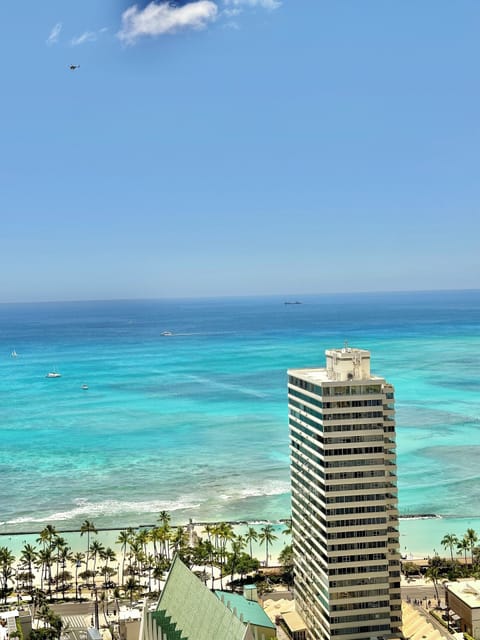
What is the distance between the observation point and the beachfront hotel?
5628 centimetres

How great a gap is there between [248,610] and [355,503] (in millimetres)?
11112

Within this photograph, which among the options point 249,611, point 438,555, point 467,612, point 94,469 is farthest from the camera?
point 94,469

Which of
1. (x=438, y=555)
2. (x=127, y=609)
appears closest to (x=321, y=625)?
(x=127, y=609)

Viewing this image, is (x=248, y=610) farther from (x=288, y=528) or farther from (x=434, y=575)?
(x=288, y=528)

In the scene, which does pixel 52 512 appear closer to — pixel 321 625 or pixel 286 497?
pixel 286 497

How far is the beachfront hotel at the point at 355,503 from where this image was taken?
5628 cm

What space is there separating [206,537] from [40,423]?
70.1m

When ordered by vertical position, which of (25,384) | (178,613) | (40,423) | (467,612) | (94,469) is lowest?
(467,612)

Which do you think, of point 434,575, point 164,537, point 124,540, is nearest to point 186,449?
point 164,537

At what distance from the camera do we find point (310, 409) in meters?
58.8

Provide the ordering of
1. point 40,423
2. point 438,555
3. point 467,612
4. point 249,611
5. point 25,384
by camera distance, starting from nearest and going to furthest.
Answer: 1. point 249,611
2. point 467,612
3. point 438,555
4. point 40,423
5. point 25,384

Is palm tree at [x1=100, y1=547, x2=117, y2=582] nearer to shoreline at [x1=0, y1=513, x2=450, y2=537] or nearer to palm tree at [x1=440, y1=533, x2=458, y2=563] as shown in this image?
shoreline at [x1=0, y1=513, x2=450, y2=537]

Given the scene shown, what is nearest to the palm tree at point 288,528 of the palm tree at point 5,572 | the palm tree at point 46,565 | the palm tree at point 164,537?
the palm tree at point 164,537

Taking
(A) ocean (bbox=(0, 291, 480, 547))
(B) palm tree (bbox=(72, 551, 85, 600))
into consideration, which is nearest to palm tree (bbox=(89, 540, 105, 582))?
(B) palm tree (bbox=(72, 551, 85, 600))
